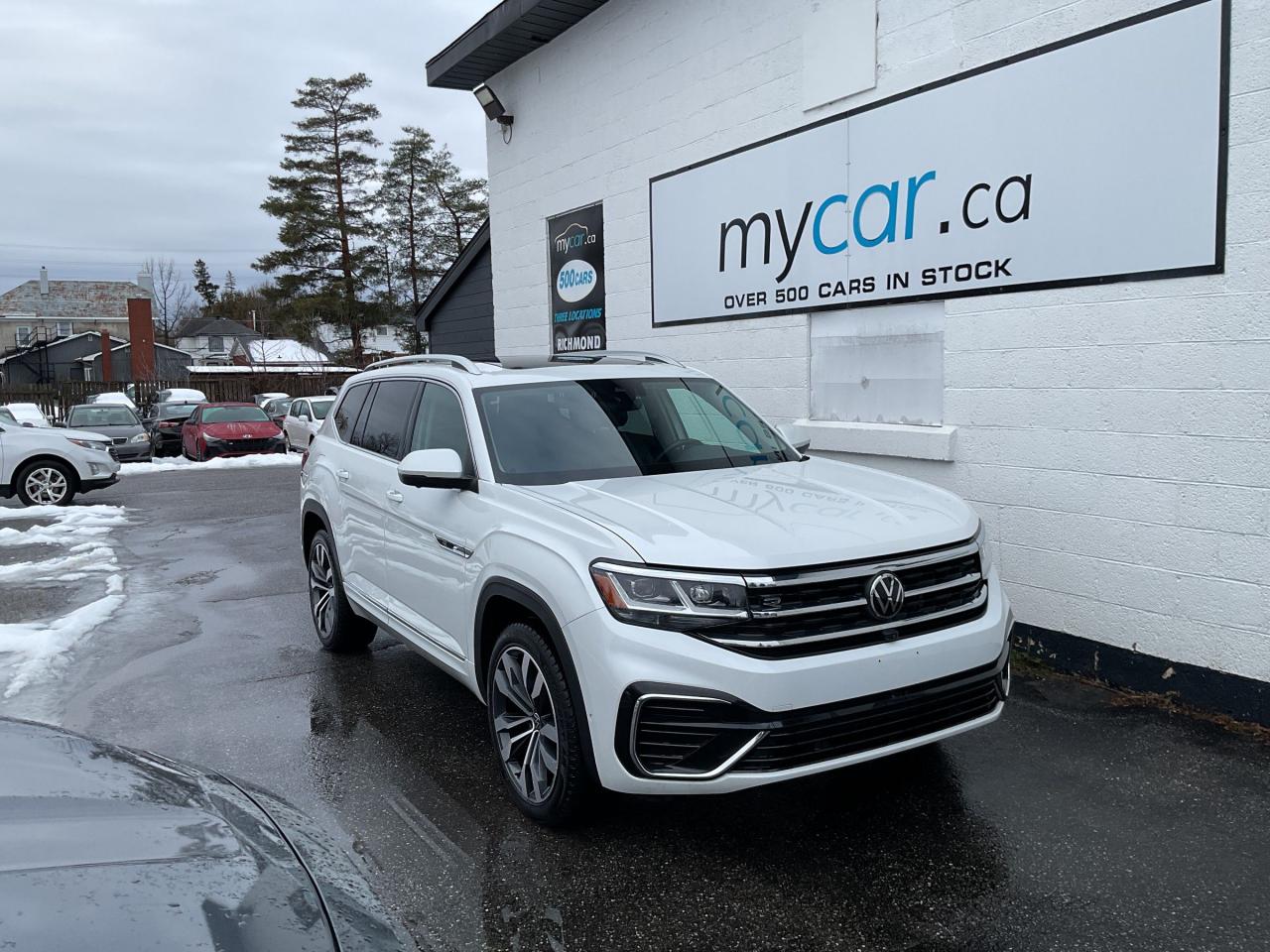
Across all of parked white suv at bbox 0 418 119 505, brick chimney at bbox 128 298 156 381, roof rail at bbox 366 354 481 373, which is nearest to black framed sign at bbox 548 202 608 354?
roof rail at bbox 366 354 481 373

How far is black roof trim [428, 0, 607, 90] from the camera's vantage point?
10.0m

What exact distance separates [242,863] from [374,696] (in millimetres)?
3758

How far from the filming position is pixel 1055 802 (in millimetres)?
4074

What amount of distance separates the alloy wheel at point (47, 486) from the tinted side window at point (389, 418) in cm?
1076

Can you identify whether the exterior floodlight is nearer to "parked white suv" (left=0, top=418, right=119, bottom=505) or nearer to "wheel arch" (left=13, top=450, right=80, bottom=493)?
"parked white suv" (left=0, top=418, right=119, bottom=505)

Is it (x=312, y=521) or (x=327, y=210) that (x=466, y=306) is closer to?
(x=312, y=521)

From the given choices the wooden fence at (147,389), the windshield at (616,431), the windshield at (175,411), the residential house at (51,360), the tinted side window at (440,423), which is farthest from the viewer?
the residential house at (51,360)

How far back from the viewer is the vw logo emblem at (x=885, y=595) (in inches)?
138

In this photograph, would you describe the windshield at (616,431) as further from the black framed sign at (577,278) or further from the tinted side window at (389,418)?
the black framed sign at (577,278)

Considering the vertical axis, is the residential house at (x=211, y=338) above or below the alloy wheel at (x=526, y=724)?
above

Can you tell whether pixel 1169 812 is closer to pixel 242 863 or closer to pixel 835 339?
pixel 242 863

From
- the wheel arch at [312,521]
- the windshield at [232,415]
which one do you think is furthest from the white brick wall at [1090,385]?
the windshield at [232,415]

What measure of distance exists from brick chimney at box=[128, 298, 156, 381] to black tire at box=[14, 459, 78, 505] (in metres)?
38.6

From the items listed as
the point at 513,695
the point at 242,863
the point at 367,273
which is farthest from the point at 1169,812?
the point at 367,273
